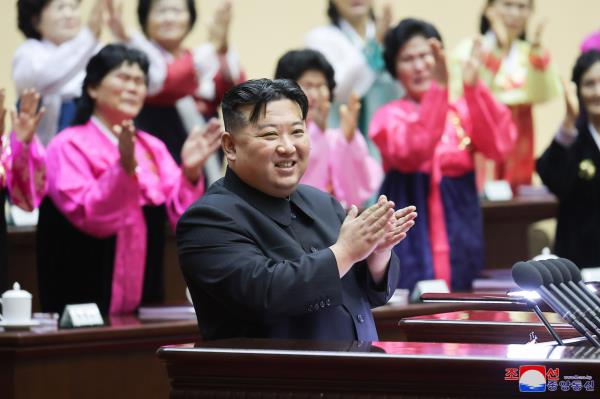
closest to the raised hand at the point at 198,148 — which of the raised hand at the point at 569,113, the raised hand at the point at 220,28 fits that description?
the raised hand at the point at 220,28

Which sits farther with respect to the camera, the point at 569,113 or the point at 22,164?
the point at 569,113

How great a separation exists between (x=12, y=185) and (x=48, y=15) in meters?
0.89

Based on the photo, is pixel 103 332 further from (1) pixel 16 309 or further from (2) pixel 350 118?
(2) pixel 350 118

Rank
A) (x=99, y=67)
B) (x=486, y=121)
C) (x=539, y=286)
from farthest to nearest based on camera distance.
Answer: (x=486, y=121), (x=99, y=67), (x=539, y=286)

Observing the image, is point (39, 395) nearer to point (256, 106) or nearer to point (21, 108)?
point (21, 108)

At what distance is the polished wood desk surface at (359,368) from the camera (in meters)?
1.84

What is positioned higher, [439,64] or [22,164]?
[439,64]

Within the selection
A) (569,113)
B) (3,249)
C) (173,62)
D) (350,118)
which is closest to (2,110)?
(3,249)

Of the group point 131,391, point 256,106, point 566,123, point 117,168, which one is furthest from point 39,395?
point 566,123

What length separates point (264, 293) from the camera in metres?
2.21

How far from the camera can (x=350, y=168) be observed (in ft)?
16.5

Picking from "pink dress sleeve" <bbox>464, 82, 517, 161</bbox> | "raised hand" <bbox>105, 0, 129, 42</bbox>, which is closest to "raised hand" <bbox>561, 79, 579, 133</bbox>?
"pink dress sleeve" <bbox>464, 82, 517, 161</bbox>

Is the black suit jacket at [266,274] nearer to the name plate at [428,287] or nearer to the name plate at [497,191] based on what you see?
the name plate at [428,287]

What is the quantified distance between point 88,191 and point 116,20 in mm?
993
